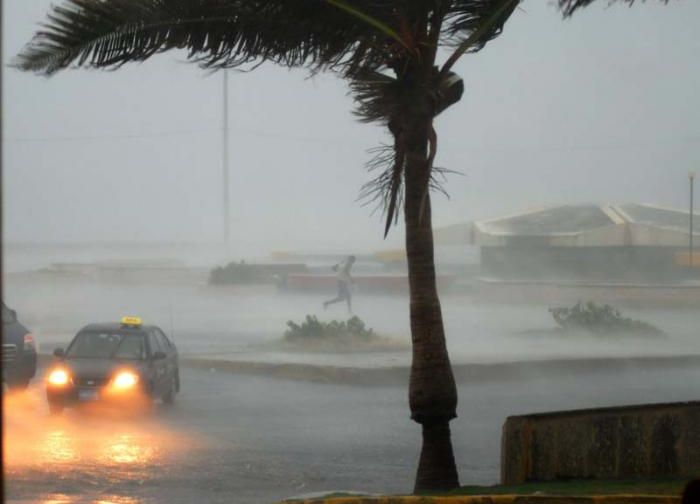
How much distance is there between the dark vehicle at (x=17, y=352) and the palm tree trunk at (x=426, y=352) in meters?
9.45

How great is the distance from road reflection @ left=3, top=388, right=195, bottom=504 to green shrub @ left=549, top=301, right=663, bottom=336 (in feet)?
46.3

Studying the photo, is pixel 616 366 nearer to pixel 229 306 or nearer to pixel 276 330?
pixel 276 330

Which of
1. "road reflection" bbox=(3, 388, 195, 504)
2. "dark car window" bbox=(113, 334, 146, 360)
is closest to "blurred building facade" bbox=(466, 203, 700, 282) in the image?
"dark car window" bbox=(113, 334, 146, 360)

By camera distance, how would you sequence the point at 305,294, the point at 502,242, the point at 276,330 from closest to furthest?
the point at 276,330, the point at 502,242, the point at 305,294

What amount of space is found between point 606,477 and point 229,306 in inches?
1340

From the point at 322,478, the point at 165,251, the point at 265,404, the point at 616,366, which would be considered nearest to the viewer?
the point at 322,478

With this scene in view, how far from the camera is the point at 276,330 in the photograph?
31969 millimetres

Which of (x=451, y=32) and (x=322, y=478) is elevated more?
(x=451, y=32)

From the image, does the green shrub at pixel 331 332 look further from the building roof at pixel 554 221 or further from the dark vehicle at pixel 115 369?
the building roof at pixel 554 221

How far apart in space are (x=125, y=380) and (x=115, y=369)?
0.83 feet

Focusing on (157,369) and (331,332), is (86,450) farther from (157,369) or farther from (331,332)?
(331,332)

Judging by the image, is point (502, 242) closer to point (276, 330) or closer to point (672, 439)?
point (276, 330)

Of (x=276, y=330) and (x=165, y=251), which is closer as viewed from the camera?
(x=276, y=330)

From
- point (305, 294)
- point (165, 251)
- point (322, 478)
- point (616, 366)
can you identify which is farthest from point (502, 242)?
point (165, 251)
